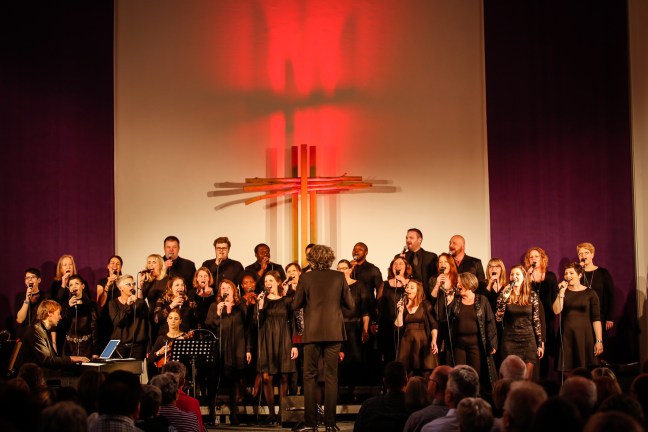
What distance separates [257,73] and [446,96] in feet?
7.24

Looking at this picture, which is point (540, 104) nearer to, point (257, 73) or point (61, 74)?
point (257, 73)

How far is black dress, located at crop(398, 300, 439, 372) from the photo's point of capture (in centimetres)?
762

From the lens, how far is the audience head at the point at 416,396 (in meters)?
4.54

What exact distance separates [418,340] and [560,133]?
3.30 meters

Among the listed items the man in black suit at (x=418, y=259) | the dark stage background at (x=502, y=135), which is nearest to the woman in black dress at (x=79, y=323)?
the dark stage background at (x=502, y=135)

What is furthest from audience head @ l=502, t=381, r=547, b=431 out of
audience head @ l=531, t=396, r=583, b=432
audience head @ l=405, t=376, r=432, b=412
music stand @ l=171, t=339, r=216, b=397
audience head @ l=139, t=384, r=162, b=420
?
music stand @ l=171, t=339, r=216, b=397

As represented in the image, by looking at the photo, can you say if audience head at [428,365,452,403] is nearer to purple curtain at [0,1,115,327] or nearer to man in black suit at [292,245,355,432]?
man in black suit at [292,245,355,432]

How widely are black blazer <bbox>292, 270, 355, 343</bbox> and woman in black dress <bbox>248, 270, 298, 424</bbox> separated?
1.19m

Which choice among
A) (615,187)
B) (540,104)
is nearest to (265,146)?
(540,104)

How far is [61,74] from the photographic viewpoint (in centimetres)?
980

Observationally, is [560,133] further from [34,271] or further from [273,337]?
[34,271]

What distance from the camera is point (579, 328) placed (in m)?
7.95

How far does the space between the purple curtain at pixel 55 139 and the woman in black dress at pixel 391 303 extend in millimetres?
3355

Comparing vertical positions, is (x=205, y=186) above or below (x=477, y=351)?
above
